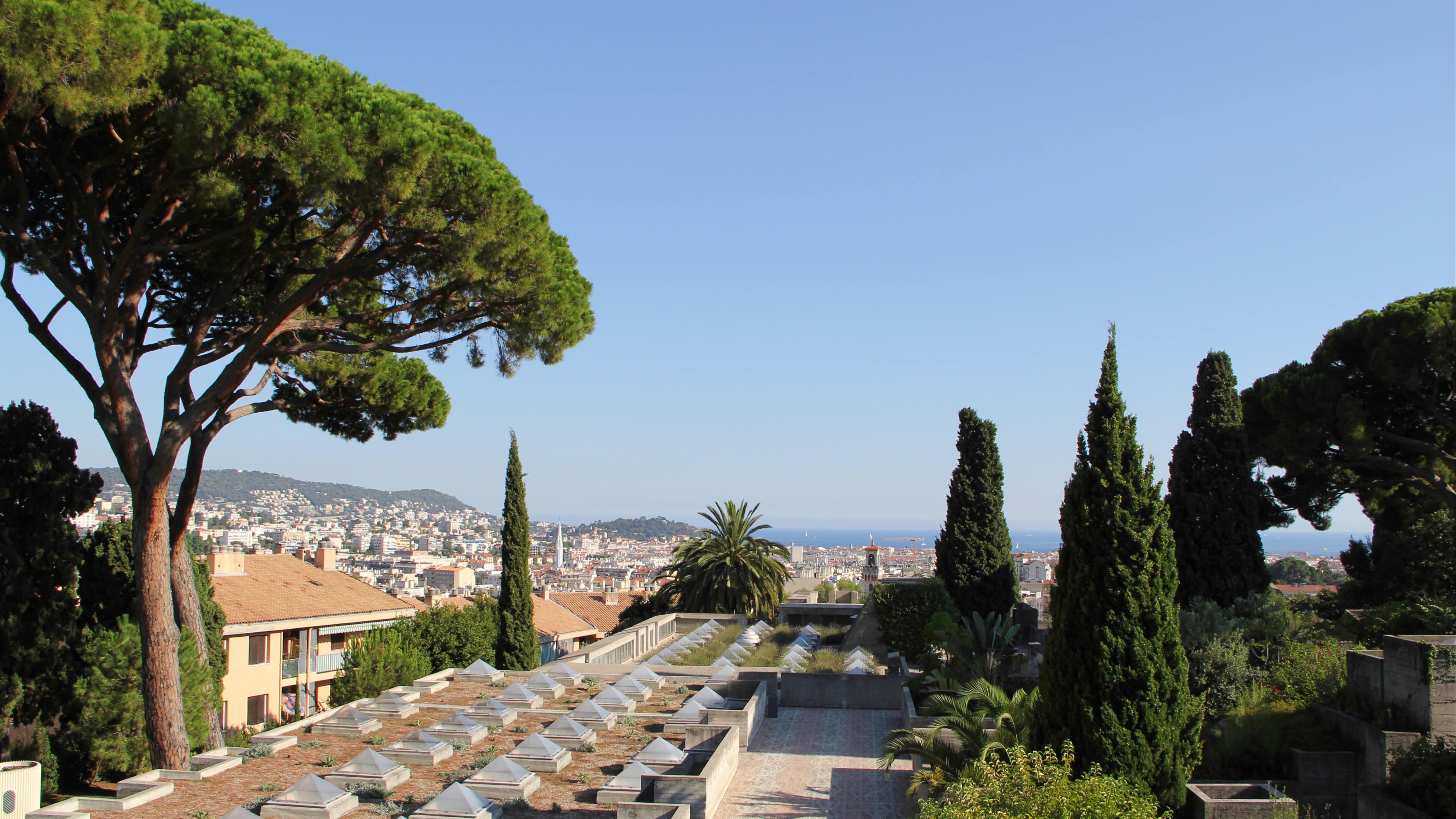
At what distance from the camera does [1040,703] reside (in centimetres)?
878

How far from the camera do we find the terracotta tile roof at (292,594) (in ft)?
89.1

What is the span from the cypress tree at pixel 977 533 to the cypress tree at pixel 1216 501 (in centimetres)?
480

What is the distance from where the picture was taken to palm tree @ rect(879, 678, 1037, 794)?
8812 millimetres

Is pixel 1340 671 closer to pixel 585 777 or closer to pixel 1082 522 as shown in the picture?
pixel 1082 522

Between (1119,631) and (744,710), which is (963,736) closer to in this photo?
(1119,631)

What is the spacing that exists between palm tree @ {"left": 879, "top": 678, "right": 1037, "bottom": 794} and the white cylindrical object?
884 centimetres

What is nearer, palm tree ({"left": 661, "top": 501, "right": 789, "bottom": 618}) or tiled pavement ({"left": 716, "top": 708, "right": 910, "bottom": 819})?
tiled pavement ({"left": 716, "top": 708, "right": 910, "bottom": 819})

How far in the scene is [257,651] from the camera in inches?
1071

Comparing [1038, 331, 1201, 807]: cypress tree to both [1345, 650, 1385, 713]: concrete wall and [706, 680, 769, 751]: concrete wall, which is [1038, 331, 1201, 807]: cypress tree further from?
[706, 680, 769, 751]: concrete wall

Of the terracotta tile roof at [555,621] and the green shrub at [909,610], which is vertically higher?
the green shrub at [909,610]

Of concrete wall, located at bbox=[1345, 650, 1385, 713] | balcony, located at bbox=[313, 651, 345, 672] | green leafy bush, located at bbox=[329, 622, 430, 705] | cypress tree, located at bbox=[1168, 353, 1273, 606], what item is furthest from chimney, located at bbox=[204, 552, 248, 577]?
concrete wall, located at bbox=[1345, 650, 1385, 713]

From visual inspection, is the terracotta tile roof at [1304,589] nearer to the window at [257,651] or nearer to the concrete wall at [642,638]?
the concrete wall at [642,638]

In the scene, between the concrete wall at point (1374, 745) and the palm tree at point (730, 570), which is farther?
the palm tree at point (730, 570)

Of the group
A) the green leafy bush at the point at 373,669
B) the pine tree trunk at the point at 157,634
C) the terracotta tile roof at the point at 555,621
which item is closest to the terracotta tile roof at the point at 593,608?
the terracotta tile roof at the point at 555,621
